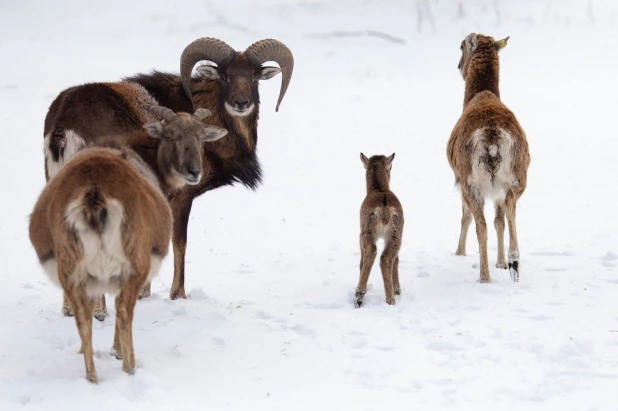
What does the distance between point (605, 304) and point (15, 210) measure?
33.4ft

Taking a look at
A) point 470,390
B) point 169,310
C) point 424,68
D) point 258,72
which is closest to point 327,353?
point 470,390

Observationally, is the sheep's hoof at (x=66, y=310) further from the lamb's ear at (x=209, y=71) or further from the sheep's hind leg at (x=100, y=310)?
the lamb's ear at (x=209, y=71)

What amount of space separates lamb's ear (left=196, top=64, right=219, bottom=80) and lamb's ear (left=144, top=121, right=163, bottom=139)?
227 centimetres

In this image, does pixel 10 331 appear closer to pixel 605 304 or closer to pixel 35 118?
pixel 605 304

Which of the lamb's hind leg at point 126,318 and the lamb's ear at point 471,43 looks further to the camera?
the lamb's ear at point 471,43

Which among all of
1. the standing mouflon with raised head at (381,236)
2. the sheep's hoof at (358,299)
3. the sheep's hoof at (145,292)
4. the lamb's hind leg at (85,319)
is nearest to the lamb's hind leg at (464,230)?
the standing mouflon with raised head at (381,236)

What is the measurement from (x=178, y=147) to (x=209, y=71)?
2.42 metres

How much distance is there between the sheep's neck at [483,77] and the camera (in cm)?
1171

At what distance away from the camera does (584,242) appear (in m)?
12.0

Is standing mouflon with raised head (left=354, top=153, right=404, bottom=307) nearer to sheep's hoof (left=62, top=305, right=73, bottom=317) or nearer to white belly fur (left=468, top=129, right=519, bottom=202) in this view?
white belly fur (left=468, top=129, right=519, bottom=202)

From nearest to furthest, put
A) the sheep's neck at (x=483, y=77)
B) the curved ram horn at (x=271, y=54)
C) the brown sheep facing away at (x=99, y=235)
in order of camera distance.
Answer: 1. the brown sheep facing away at (x=99, y=235)
2. the curved ram horn at (x=271, y=54)
3. the sheep's neck at (x=483, y=77)

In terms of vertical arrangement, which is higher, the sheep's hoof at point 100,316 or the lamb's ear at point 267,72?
the lamb's ear at point 267,72

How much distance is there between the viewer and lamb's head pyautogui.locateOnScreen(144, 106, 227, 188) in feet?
25.9

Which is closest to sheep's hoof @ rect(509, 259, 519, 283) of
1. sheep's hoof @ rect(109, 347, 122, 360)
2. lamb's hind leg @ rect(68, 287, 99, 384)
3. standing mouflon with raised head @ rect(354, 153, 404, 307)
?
standing mouflon with raised head @ rect(354, 153, 404, 307)
